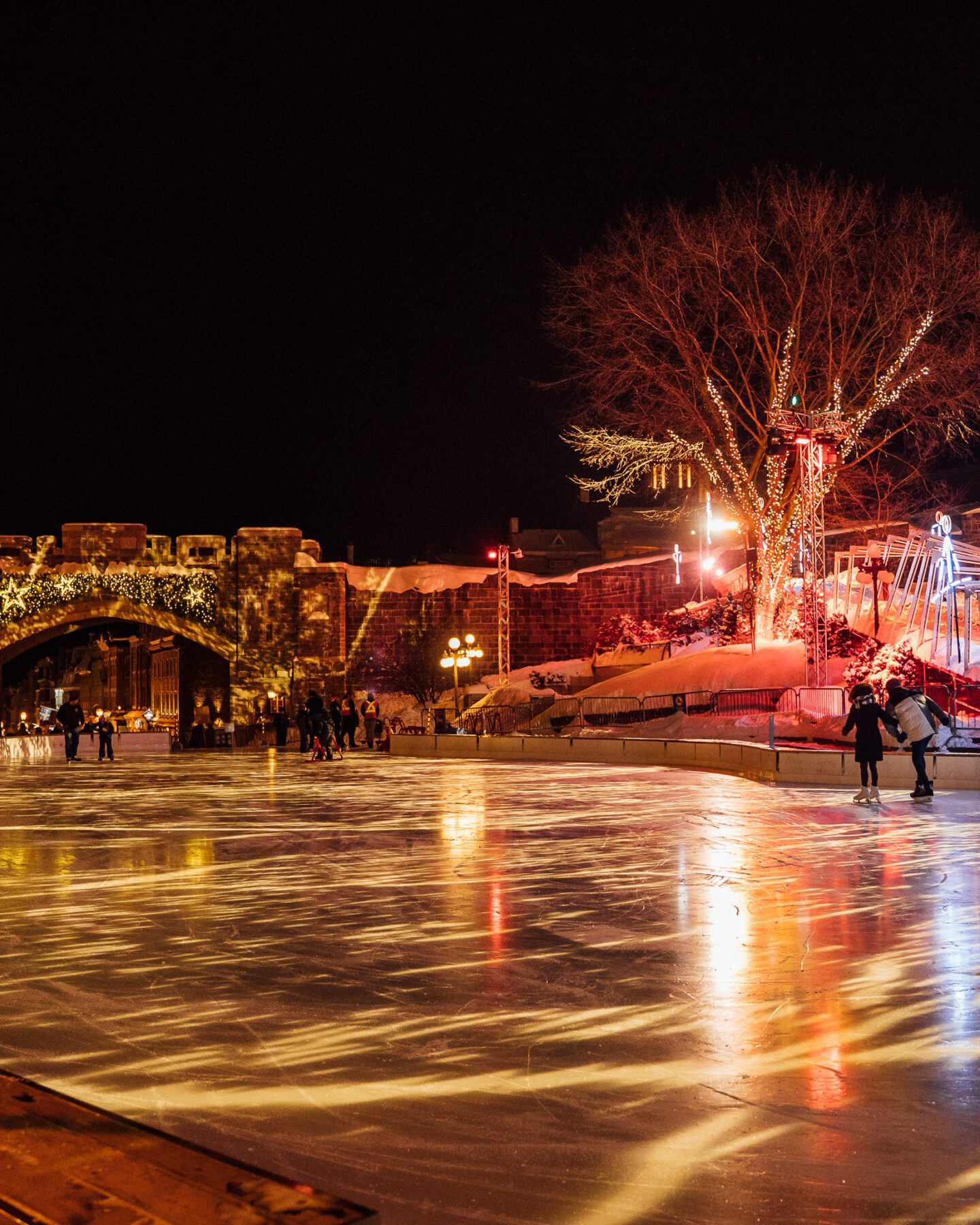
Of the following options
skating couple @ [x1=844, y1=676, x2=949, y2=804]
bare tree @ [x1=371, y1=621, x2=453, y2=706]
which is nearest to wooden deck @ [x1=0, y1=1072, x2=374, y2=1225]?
skating couple @ [x1=844, y1=676, x2=949, y2=804]

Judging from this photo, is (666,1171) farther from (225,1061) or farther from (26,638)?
(26,638)

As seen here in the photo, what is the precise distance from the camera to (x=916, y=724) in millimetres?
13391

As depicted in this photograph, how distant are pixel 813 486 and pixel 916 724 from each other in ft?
26.3

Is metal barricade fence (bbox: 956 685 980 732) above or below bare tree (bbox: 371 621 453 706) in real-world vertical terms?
below

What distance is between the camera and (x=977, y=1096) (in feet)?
12.3

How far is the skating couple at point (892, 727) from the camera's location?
509 inches

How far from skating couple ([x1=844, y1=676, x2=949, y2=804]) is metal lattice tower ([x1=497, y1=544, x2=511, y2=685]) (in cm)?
2526

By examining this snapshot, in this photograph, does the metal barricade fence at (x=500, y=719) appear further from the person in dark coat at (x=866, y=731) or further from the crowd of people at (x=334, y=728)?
the person in dark coat at (x=866, y=731)

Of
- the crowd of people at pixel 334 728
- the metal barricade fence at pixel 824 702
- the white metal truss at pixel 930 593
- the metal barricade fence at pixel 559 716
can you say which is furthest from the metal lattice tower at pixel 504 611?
the metal barricade fence at pixel 824 702

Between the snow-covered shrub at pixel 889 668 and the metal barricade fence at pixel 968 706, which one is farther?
the snow-covered shrub at pixel 889 668

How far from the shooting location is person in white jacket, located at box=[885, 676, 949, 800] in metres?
13.4

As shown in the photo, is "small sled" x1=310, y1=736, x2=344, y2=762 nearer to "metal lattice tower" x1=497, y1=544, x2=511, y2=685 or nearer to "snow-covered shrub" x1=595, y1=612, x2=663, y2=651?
"snow-covered shrub" x1=595, y1=612, x2=663, y2=651

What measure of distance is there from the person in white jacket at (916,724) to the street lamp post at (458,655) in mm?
18693

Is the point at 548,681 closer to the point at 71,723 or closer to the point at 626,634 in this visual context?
the point at 626,634
